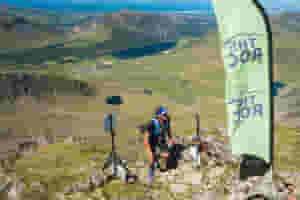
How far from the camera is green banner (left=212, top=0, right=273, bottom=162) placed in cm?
608

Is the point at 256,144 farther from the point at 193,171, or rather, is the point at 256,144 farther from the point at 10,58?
the point at 10,58

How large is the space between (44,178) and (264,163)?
8.52m

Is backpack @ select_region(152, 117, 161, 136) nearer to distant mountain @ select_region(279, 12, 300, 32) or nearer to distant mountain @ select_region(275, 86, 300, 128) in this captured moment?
distant mountain @ select_region(275, 86, 300, 128)

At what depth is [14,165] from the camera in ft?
46.1

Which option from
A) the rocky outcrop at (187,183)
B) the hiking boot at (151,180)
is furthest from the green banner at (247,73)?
the hiking boot at (151,180)

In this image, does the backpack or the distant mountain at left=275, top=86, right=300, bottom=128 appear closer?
the backpack

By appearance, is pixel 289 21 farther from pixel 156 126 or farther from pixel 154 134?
pixel 154 134

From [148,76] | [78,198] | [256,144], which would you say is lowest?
[78,198]

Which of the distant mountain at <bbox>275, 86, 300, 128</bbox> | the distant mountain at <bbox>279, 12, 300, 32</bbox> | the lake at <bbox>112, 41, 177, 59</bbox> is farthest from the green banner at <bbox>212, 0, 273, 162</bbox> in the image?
the distant mountain at <bbox>279, 12, 300, 32</bbox>

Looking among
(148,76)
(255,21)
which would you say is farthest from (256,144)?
(148,76)

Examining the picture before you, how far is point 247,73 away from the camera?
625 centimetres

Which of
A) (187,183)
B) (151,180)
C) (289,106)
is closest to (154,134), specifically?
(151,180)

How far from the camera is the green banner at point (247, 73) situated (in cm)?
608

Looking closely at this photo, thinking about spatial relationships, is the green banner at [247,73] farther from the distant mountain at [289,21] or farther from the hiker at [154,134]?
the distant mountain at [289,21]
